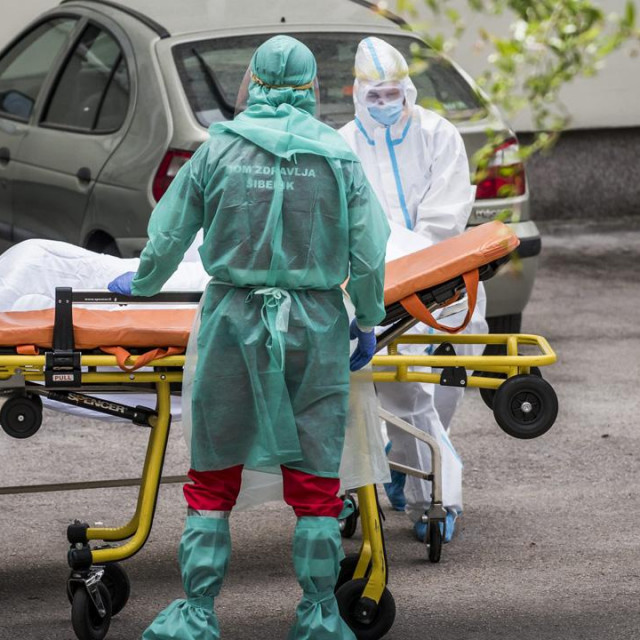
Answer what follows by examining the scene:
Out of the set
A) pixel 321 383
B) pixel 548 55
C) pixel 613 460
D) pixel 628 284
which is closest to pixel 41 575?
pixel 321 383

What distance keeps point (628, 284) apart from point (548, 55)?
7914 millimetres

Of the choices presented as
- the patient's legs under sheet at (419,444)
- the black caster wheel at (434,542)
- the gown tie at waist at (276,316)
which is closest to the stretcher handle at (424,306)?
the gown tie at waist at (276,316)

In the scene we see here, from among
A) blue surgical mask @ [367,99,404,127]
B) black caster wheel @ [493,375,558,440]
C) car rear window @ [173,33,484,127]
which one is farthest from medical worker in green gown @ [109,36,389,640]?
car rear window @ [173,33,484,127]

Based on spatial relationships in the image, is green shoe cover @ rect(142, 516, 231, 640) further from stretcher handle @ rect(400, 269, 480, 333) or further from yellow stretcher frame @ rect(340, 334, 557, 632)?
stretcher handle @ rect(400, 269, 480, 333)

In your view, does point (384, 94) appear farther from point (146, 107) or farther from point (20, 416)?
point (146, 107)

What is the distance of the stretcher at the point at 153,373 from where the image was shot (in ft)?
13.5

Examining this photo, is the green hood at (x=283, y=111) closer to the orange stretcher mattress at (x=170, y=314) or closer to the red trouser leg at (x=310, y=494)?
the orange stretcher mattress at (x=170, y=314)

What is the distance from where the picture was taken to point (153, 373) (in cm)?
418

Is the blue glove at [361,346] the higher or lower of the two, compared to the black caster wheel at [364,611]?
higher

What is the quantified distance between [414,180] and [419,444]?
96 centimetres

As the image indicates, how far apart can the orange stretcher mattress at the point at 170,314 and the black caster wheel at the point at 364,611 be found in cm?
85

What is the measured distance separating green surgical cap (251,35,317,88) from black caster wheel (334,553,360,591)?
4.82 feet

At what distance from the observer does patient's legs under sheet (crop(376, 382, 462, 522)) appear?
5258mm

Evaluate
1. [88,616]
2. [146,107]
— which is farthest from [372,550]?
[146,107]
